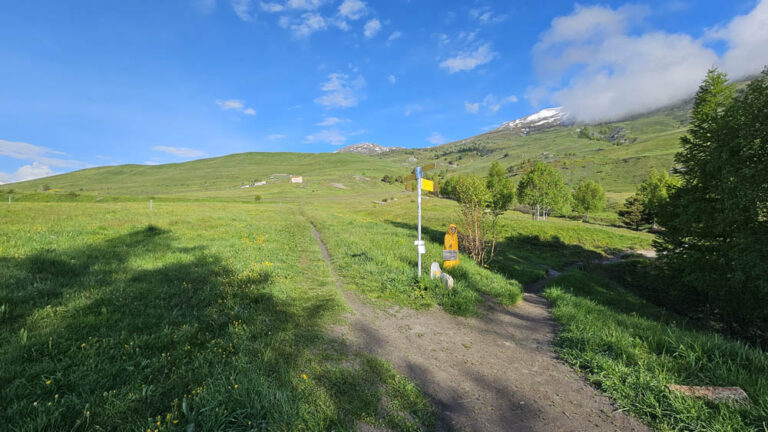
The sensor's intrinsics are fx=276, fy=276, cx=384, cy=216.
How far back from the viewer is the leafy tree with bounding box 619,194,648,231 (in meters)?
52.3

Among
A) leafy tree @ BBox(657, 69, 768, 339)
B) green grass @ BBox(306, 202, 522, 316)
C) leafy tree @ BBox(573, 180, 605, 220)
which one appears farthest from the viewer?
leafy tree @ BBox(573, 180, 605, 220)

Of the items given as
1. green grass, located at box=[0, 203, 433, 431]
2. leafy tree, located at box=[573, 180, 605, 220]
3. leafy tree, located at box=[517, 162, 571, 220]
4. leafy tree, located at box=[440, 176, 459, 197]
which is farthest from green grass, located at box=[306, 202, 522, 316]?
leafy tree, located at box=[440, 176, 459, 197]

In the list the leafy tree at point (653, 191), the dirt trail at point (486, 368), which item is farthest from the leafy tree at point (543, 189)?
the dirt trail at point (486, 368)

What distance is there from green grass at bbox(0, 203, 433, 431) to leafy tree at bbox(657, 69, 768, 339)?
14856mm

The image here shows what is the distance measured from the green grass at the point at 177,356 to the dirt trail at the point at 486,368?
21.9 inches

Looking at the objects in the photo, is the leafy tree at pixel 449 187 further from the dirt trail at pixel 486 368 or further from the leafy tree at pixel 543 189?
the dirt trail at pixel 486 368

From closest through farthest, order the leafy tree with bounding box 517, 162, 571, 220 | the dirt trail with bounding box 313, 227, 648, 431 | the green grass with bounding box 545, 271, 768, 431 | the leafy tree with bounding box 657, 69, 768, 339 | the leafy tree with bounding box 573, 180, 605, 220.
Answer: the green grass with bounding box 545, 271, 768, 431, the dirt trail with bounding box 313, 227, 648, 431, the leafy tree with bounding box 657, 69, 768, 339, the leafy tree with bounding box 517, 162, 571, 220, the leafy tree with bounding box 573, 180, 605, 220

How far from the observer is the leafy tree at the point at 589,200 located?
192ft

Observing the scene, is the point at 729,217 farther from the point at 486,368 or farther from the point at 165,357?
the point at 165,357

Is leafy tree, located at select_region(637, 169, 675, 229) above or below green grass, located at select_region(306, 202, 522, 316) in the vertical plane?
above

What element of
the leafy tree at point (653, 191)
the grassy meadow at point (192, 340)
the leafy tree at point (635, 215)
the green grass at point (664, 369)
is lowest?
the leafy tree at point (635, 215)

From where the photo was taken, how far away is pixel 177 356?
179 inches

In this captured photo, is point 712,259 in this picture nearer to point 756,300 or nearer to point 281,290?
point 756,300

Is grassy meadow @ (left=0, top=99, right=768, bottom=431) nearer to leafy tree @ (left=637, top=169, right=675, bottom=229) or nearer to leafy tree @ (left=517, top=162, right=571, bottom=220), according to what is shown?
leafy tree @ (left=517, top=162, right=571, bottom=220)
